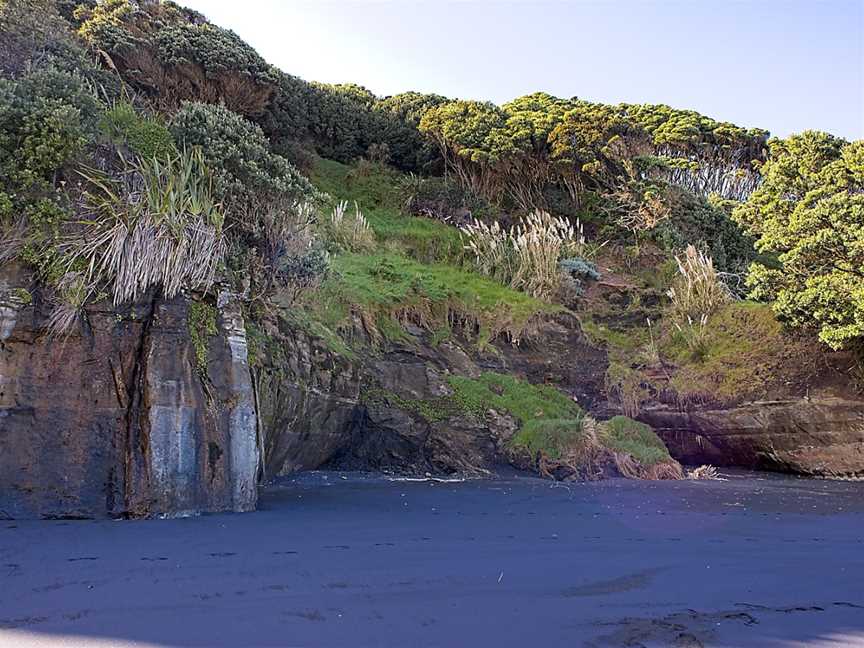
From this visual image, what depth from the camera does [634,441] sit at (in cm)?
1177

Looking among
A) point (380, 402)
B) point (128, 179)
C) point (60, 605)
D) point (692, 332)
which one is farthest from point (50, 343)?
point (692, 332)

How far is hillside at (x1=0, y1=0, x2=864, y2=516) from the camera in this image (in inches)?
256

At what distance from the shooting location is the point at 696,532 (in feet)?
19.4

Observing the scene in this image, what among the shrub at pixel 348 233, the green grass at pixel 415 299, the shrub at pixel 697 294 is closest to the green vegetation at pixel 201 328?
the green grass at pixel 415 299

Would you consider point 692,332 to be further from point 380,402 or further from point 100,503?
point 100,503

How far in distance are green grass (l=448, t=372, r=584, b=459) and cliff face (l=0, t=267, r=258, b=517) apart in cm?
571

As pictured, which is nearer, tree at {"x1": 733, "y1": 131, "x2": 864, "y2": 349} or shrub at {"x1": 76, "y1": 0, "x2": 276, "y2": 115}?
tree at {"x1": 733, "y1": 131, "x2": 864, "y2": 349}

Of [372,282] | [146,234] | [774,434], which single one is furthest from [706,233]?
[146,234]

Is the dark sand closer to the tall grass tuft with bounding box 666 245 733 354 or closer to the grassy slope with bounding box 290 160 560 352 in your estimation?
the grassy slope with bounding box 290 160 560 352

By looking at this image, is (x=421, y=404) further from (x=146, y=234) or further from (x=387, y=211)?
(x=387, y=211)

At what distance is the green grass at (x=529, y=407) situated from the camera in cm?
1134

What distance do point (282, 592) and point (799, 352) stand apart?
13006mm

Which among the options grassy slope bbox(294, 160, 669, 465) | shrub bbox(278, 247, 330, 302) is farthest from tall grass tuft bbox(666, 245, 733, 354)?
shrub bbox(278, 247, 330, 302)

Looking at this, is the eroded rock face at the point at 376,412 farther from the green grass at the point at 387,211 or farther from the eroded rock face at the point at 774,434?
the green grass at the point at 387,211
